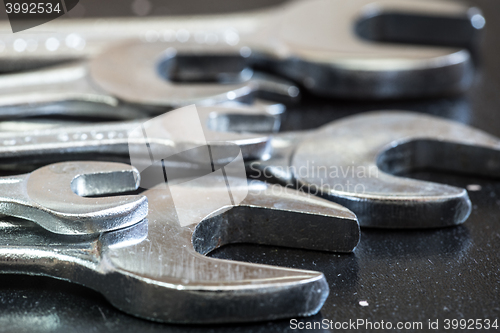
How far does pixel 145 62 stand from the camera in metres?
1.00

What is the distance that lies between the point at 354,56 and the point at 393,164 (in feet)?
0.96

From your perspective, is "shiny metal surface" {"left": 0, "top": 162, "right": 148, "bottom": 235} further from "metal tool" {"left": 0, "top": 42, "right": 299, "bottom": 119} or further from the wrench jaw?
"metal tool" {"left": 0, "top": 42, "right": 299, "bottom": 119}

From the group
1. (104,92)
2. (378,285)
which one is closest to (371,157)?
(378,285)

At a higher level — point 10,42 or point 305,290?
point 10,42

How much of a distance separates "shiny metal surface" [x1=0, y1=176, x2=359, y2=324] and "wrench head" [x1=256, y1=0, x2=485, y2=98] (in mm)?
431

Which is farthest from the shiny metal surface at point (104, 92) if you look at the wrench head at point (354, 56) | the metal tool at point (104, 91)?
the wrench head at point (354, 56)

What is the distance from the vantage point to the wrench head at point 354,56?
1001mm

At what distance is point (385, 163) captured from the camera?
2.56 feet

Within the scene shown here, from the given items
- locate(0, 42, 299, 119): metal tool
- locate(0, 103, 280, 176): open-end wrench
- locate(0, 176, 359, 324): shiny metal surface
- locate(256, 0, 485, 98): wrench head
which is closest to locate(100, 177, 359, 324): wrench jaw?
locate(0, 176, 359, 324): shiny metal surface

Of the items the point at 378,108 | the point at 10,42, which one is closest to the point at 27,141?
the point at 10,42

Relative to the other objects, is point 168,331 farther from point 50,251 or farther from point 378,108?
point 378,108

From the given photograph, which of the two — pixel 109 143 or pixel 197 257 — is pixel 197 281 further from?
pixel 109 143

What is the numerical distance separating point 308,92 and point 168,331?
0.65 m

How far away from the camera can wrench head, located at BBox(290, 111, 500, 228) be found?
642 millimetres
